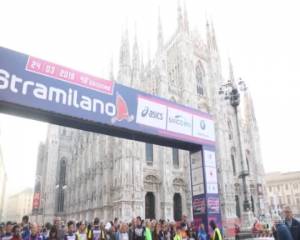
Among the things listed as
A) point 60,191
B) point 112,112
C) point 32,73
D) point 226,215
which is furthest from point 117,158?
point 60,191

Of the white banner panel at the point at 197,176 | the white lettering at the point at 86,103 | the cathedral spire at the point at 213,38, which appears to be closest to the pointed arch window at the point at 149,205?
the white banner panel at the point at 197,176

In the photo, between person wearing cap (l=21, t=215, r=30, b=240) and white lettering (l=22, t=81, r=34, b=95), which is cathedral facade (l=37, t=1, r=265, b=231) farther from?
white lettering (l=22, t=81, r=34, b=95)

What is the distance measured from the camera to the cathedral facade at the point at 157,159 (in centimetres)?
2534

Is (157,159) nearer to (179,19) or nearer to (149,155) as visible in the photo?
(149,155)

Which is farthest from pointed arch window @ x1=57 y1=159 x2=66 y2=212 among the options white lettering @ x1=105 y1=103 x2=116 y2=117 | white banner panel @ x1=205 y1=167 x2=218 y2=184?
white lettering @ x1=105 y1=103 x2=116 y2=117

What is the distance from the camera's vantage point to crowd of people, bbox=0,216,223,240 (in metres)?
7.13

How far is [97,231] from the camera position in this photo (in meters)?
8.71

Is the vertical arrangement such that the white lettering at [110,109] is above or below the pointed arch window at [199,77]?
below

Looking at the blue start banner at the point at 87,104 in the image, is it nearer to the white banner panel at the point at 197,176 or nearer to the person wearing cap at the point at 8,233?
the white banner panel at the point at 197,176

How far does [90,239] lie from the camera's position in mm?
8359

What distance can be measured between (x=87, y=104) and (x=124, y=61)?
59.2ft

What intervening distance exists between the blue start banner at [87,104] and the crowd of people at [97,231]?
11.3ft

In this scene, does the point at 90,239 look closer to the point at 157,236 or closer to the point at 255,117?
the point at 157,236

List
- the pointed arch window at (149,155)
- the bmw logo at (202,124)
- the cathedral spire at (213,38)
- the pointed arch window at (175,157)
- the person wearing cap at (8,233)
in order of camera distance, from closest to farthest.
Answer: the person wearing cap at (8,233)
the bmw logo at (202,124)
the pointed arch window at (149,155)
the pointed arch window at (175,157)
the cathedral spire at (213,38)
